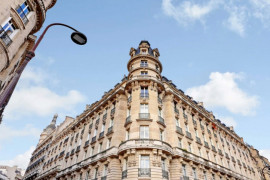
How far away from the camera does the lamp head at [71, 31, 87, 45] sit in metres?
7.03

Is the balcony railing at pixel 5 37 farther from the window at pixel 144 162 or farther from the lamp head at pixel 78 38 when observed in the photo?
the window at pixel 144 162

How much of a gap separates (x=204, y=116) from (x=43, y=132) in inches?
2325

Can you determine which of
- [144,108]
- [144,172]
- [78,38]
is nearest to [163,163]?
[144,172]

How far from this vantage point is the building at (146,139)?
1848cm


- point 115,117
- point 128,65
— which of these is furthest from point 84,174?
point 128,65

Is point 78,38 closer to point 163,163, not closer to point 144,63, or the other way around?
point 163,163

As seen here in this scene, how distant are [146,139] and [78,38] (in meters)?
14.2

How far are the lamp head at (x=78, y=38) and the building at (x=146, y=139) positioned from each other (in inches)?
535

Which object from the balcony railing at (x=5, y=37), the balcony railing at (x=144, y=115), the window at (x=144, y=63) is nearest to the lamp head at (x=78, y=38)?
the balcony railing at (x=5, y=37)

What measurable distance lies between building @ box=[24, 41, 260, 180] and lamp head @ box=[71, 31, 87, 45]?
44.6 ft

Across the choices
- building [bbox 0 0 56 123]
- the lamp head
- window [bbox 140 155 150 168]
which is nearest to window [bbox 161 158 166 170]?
window [bbox 140 155 150 168]

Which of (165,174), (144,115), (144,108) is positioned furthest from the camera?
(144,108)

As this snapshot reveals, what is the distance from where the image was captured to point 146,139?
18672 mm

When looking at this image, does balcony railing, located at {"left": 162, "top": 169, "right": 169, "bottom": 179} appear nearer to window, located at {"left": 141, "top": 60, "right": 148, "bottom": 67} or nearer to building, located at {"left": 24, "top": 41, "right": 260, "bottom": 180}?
building, located at {"left": 24, "top": 41, "right": 260, "bottom": 180}
